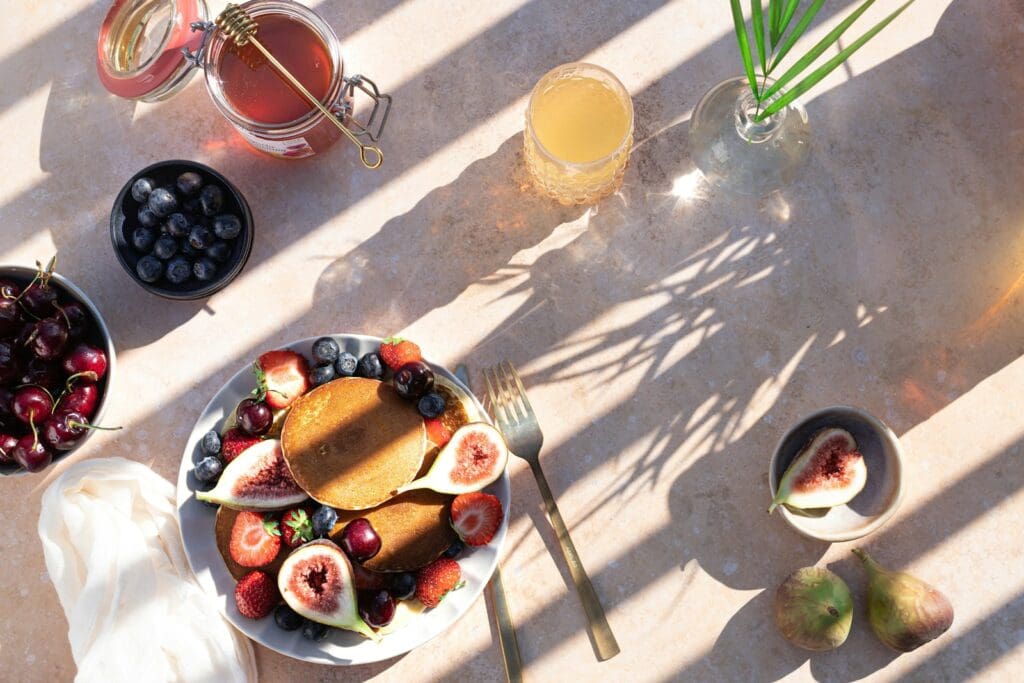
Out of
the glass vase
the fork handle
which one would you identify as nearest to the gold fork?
the fork handle

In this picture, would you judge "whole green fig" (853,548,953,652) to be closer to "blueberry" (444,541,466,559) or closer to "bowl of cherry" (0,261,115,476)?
"blueberry" (444,541,466,559)

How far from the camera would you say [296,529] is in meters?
1.42

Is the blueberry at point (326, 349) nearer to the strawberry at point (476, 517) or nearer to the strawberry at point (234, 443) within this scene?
the strawberry at point (234, 443)

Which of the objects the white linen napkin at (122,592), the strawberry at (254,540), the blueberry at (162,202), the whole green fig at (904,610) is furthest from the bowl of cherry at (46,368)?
the whole green fig at (904,610)

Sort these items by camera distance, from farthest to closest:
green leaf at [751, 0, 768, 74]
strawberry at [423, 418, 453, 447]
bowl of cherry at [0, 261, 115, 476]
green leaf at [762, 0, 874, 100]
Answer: strawberry at [423, 418, 453, 447], bowl of cherry at [0, 261, 115, 476], green leaf at [751, 0, 768, 74], green leaf at [762, 0, 874, 100]

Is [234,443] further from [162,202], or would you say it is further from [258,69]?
[258,69]

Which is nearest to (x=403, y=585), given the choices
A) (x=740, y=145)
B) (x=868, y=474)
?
(x=868, y=474)

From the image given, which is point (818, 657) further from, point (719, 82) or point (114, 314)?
point (114, 314)

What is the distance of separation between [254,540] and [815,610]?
1022 millimetres

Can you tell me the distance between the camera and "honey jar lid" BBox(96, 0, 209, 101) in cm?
142

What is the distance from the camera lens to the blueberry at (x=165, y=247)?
1409mm

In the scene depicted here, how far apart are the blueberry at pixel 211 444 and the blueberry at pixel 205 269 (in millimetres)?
282

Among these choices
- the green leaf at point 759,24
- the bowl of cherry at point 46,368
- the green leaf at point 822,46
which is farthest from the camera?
the bowl of cherry at point 46,368

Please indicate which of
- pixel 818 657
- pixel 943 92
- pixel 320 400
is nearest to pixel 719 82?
pixel 943 92
